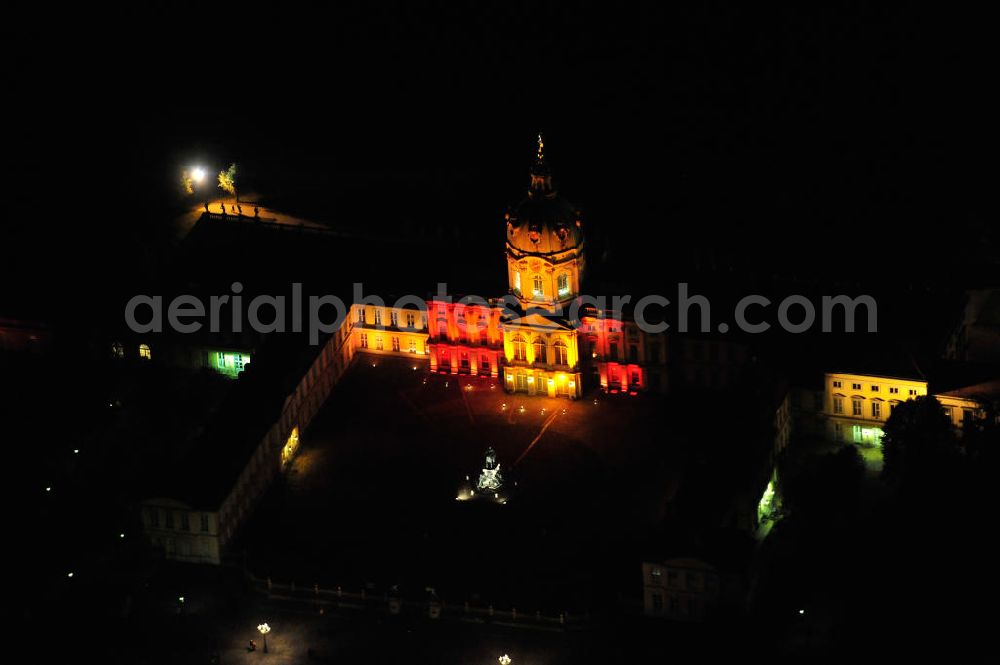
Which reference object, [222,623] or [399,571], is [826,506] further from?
[222,623]

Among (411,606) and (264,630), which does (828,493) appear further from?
(264,630)

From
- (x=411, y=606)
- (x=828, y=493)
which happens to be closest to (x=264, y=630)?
(x=411, y=606)

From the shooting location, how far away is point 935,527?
7598 inches

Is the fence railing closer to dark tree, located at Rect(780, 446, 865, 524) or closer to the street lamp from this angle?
the street lamp

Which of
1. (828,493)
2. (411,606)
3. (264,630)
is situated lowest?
(264,630)

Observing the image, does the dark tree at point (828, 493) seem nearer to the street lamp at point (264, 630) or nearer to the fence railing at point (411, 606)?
the fence railing at point (411, 606)

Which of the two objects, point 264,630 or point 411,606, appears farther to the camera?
point 411,606

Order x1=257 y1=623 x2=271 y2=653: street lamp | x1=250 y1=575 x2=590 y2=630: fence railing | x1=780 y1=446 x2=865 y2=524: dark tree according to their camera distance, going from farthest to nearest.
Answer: x1=780 y1=446 x2=865 y2=524: dark tree, x1=257 y1=623 x2=271 y2=653: street lamp, x1=250 y1=575 x2=590 y2=630: fence railing

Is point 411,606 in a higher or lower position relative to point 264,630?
higher

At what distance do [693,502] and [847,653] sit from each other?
1816 cm

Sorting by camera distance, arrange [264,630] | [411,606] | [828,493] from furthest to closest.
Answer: [828,493], [411,606], [264,630]

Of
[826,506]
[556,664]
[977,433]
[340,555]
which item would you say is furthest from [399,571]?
[977,433]

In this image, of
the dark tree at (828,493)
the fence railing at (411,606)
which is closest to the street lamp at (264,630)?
the fence railing at (411,606)

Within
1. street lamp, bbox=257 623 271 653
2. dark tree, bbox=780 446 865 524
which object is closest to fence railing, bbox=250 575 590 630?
street lamp, bbox=257 623 271 653
